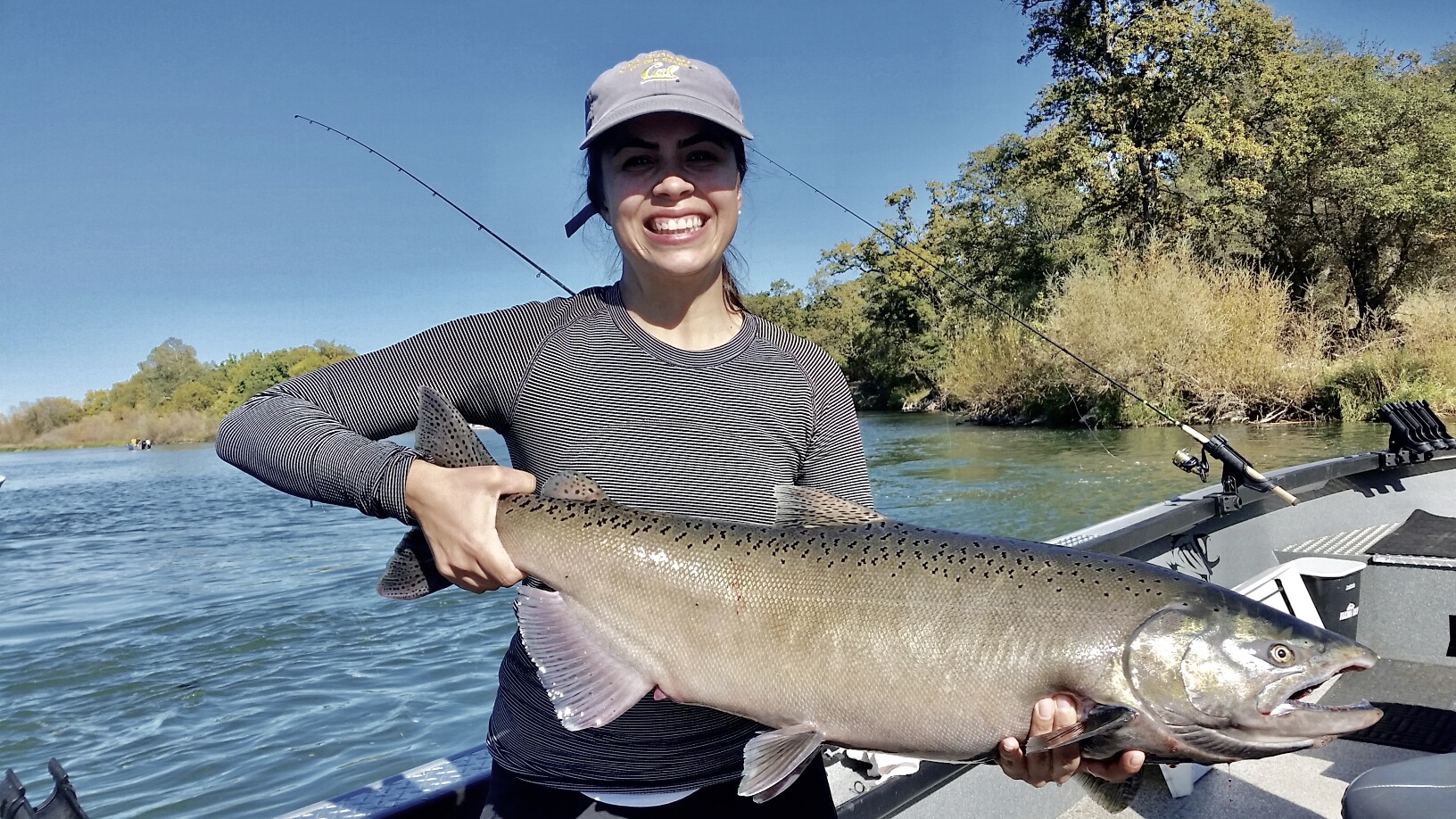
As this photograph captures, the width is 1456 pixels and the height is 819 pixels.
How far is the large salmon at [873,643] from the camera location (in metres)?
1.78

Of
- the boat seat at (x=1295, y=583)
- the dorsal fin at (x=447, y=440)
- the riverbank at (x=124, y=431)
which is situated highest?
the riverbank at (x=124, y=431)

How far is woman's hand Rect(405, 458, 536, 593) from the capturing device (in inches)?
67.2

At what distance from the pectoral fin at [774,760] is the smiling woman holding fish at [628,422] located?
6.8 inches

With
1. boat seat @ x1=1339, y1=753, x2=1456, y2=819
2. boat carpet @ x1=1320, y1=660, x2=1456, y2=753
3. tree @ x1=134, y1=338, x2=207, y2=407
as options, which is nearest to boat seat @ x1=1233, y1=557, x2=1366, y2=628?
boat carpet @ x1=1320, y1=660, x2=1456, y2=753

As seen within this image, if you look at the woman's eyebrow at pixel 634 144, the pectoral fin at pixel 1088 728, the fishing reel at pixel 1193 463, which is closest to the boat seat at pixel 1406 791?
the pectoral fin at pixel 1088 728

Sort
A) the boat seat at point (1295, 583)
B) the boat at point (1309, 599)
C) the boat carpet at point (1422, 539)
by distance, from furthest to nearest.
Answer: the boat carpet at point (1422, 539)
the boat seat at point (1295, 583)
the boat at point (1309, 599)

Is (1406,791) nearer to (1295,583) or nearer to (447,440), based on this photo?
(447,440)

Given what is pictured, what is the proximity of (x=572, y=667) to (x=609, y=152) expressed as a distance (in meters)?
Result: 1.10

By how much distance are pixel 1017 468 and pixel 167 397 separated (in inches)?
3502

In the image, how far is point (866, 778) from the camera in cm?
305

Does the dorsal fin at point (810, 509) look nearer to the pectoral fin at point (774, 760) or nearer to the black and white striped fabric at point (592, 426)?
the black and white striped fabric at point (592, 426)

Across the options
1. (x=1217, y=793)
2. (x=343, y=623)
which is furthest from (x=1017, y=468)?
(x=1217, y=793)

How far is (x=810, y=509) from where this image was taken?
1999 millimetres

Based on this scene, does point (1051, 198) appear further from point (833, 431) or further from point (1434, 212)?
point (833, 431)
